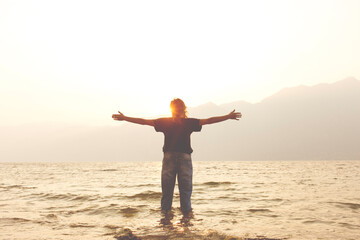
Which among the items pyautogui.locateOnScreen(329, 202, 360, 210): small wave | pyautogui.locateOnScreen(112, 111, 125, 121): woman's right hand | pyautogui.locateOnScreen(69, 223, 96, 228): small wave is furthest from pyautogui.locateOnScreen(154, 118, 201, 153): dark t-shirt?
pyautogui.locateOnScreen(329, 202, 360, 210): small wave

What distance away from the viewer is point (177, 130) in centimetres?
718

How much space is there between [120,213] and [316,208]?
5.43m

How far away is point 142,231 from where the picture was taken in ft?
19.1

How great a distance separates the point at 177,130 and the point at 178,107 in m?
0.58

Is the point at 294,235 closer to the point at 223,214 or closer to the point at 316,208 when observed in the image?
the point at 223,214

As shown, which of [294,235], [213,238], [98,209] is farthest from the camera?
[98,209]

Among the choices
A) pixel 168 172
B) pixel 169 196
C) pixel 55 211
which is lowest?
pixel 55 211

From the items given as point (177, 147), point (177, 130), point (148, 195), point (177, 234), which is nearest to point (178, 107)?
point (177, 130)

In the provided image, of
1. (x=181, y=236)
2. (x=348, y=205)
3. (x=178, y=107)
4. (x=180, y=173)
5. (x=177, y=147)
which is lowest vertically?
(x=348, y=205)

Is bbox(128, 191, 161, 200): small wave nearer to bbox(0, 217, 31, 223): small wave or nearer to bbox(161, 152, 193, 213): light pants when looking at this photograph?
bbox(161, 152, 193, 213): light pants

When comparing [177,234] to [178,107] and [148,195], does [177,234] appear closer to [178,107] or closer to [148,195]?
[178,107]

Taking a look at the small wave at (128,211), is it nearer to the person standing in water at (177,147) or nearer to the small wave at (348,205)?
the person standing in water at (177,147)

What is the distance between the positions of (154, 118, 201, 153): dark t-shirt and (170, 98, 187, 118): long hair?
0.22m

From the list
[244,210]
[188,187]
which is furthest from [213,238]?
[244,210]
